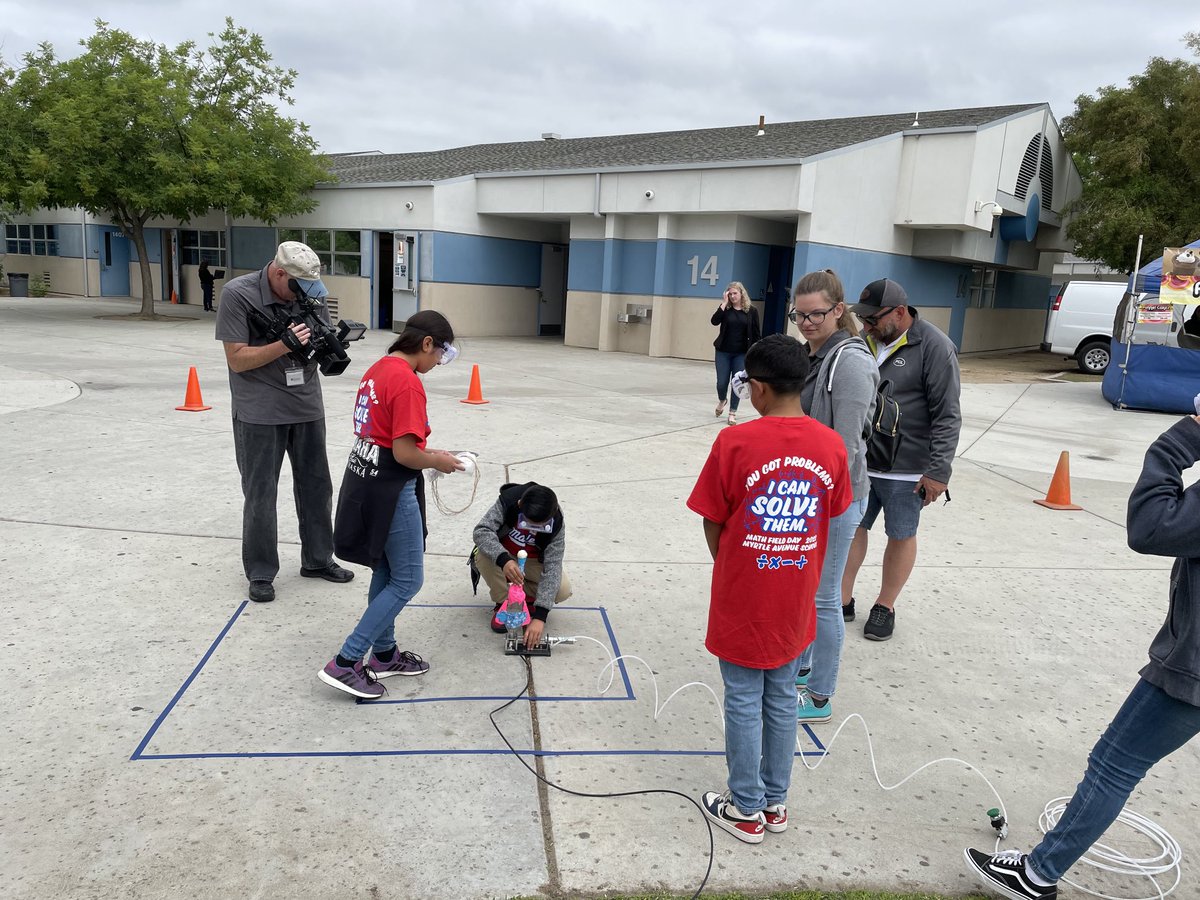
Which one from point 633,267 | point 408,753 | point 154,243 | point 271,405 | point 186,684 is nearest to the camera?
point 408,753

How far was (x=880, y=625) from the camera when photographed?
175 inches

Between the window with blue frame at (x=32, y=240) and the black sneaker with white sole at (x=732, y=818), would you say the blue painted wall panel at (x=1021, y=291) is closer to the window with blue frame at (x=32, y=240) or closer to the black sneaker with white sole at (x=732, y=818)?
the black sneaker with white sole at (x=732, y=818)

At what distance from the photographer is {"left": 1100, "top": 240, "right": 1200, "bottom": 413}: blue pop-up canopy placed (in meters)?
13.3

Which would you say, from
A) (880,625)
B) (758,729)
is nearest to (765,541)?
(758,729)

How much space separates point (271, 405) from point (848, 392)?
2917mm

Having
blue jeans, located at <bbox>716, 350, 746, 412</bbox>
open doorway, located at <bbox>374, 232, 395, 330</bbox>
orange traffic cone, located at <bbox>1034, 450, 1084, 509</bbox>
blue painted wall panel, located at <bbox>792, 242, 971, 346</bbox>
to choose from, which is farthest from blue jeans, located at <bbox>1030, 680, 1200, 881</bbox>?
open doorway, located at <bbox>374, 232, 395, 330</bbox>

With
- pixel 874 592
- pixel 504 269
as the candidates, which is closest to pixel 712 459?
pixel 874 592

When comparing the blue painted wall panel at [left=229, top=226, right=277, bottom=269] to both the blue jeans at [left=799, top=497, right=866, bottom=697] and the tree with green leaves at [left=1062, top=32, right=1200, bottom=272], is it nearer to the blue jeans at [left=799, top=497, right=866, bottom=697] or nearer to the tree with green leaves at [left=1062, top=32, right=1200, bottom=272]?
the tree with green leaves at [left=1062, top=32, right=1200, bottom=272]

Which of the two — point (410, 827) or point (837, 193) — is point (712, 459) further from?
point (837, 193)

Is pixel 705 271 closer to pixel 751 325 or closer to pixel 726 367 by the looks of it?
pixel 726 367

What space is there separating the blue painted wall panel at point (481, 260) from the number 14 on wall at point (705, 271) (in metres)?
6.12

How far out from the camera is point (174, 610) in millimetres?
4293

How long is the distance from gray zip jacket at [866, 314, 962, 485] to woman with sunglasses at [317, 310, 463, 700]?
2221 millimetres

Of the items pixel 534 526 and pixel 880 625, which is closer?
pixel 534 526
